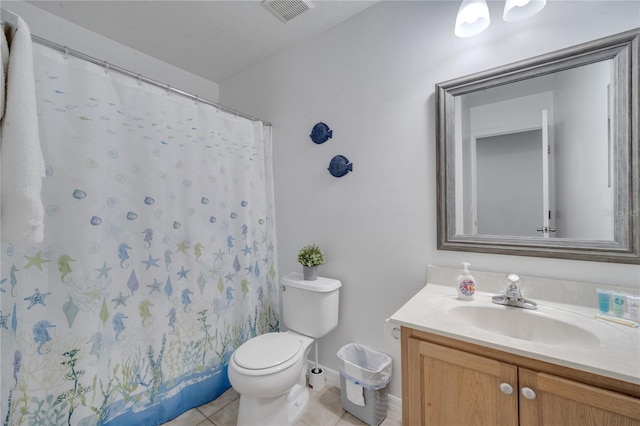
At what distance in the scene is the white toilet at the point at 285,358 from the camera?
1295 millimetres

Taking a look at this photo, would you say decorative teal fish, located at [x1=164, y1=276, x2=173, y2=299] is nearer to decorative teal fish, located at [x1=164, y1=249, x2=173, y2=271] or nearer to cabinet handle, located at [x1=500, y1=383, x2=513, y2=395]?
decorative teal fish, located at [x1=164, y1=249, x2=173, y2=271]

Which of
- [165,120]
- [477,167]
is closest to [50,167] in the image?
[165,120]

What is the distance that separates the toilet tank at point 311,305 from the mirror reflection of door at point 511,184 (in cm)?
92

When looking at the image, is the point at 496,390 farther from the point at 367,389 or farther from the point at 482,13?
the point at 482,13

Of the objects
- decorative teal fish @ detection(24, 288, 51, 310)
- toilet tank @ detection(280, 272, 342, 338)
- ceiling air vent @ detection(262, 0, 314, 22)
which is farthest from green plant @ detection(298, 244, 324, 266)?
ceiling air vent @ detection(262, 0, 314, 22)

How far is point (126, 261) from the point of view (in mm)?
1343

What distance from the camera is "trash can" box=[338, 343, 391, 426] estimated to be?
4.71ft

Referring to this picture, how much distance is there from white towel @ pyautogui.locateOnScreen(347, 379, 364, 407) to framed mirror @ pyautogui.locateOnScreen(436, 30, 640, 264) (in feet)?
2.94

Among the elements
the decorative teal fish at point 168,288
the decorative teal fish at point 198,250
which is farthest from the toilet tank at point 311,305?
the decorative teal fish at point 168,288

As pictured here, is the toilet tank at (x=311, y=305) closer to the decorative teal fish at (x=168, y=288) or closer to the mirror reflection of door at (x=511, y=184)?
the decorative teal fish at (x=168, y=288)

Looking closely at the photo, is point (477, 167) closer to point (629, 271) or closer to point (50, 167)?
point (629, 271)

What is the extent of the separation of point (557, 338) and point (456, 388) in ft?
1.53

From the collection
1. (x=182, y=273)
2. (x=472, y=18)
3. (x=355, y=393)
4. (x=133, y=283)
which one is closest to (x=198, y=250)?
(x=182, y=273)

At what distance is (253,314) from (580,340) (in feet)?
5.66
